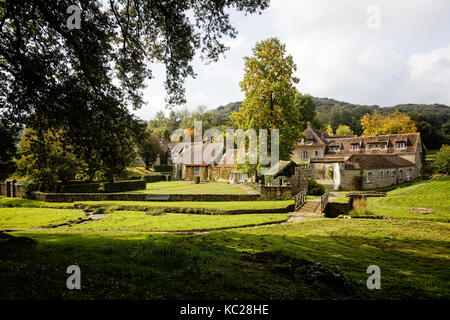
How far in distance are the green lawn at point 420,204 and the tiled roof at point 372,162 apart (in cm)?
1229

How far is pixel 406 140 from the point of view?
44938 mm

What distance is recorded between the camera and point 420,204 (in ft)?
60.8

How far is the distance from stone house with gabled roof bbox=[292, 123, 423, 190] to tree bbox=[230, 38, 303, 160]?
10460 mm

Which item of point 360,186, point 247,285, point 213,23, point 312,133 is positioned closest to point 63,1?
point 213,23

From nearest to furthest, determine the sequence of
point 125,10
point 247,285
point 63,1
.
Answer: point 247,285
point 63,1
point 125,10

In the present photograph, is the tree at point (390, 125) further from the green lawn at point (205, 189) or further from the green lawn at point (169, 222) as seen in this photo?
the green lawn at point (169, 222)

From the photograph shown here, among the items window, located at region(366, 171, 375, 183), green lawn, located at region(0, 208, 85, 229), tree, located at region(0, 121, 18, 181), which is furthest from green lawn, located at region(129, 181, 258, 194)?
tree, located at region(0, 121, 18, 181)

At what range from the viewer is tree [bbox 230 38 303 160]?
89.8ft

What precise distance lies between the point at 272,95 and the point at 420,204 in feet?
55.8

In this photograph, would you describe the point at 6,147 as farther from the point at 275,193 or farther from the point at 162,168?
the point at 162,168

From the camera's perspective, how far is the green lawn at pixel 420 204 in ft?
53.0

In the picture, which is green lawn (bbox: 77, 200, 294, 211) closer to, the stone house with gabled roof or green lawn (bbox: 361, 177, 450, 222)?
green lawn (bbox: 361, 177, 450, 222)
